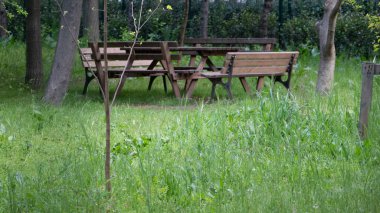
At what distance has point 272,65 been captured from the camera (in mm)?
12664

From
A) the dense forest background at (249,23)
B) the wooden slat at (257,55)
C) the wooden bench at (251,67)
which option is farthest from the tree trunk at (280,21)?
the wooden slat at (257,55)

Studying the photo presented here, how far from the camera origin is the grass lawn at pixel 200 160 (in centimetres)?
512

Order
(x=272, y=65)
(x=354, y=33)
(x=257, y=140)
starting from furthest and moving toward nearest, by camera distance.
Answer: (x=354, y=33) → (x=272, y=65) → (x=257, y=140)

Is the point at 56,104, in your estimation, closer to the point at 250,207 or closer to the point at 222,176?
the point at 222,176

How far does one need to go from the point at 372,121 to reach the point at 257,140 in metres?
1.28

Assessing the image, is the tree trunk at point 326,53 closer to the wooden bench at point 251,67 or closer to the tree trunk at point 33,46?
the wooden bench at point 251,67

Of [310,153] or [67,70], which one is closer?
[310,153]

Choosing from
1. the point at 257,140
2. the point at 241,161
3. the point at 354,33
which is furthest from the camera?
the point at 354,33

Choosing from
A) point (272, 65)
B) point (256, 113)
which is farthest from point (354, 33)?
point (256, 113)

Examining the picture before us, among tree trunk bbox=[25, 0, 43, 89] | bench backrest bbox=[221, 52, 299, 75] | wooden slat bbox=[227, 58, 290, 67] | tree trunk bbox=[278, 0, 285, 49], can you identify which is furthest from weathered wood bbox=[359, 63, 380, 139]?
tree trunk bbox=[278, 0, 285, 49]

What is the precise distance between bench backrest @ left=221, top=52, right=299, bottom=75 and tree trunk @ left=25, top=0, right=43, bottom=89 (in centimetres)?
421

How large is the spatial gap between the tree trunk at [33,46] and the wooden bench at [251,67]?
13.1ft

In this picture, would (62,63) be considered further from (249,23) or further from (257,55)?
(249,23)

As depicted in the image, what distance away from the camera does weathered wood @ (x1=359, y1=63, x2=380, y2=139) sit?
701 centimetres
